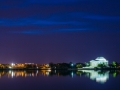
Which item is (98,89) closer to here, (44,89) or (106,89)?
(106,89)

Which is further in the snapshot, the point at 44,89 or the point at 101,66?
the point at 101,66

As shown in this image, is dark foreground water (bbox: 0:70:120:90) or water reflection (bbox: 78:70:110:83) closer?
dark foreground water (bbox: 0:70:120:90)

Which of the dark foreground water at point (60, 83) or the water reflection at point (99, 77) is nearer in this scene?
the dark foreground water at point (60, 83)

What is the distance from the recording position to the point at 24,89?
146 ft

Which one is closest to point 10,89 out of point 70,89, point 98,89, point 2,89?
point 2,89

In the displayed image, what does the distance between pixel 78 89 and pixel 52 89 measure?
3.49 meters

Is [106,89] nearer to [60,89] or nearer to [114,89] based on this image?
[114,89]

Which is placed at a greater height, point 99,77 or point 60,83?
point 99,77

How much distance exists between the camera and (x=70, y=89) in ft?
147

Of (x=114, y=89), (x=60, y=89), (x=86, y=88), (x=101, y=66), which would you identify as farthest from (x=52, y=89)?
(x=101, y=66)

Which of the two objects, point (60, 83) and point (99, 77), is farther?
point (99, 77)

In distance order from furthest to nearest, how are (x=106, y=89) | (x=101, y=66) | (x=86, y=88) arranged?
(x=101, y=66) < (x=86, y=88) < (x=106, y=89)

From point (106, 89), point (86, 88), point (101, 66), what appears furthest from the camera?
point (101, 66)

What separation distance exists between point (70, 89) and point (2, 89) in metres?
8.97
